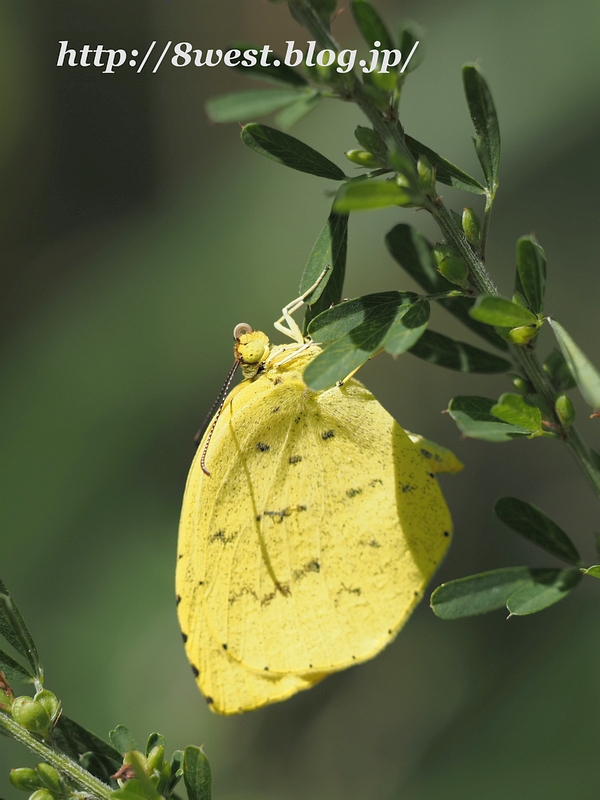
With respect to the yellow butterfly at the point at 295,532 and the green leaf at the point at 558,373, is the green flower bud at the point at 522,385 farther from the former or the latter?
the yellow butterfly at the point at 295,532

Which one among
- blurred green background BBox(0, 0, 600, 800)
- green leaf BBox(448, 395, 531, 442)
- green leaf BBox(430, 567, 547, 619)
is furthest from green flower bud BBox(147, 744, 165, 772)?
blurred green background BBox(0, 0, 600, 800)

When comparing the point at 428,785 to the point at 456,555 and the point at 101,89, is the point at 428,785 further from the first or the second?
the point at 101,89

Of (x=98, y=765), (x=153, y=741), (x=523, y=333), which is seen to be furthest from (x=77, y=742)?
(x=523, y=333)

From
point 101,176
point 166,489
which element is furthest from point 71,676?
point 101,176

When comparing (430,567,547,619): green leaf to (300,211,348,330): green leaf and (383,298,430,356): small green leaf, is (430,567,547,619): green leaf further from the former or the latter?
(300,211,348,330): green leaf

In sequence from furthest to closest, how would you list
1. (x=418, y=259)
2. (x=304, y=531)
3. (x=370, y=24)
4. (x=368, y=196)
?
(x=304, y=531) < (x=418, y=259) < (x=370, y=24) < (x=368, y=196)

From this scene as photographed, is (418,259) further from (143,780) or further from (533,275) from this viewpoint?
(143,780)
